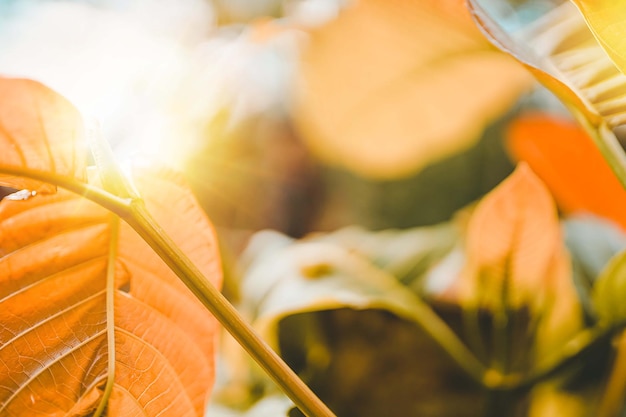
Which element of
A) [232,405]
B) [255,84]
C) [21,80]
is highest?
[21,80]

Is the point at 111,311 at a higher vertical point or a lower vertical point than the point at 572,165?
higher

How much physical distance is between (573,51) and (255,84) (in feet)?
1.75

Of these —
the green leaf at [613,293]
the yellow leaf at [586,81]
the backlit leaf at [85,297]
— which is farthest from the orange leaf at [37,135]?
the green leaf at [613,293]

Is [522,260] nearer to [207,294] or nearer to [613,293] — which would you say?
[613,293]

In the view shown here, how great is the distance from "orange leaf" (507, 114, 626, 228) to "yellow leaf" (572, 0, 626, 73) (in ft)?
1.02

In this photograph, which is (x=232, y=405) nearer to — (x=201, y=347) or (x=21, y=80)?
(x=201, y=347)

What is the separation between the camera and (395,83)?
619 millimetres

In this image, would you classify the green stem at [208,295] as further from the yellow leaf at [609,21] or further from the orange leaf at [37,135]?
the yellow leaf at [609,21]

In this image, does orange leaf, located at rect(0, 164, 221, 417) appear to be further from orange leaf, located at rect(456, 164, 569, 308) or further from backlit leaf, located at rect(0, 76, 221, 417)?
orange leaf, located at rect(456, 164, 569, 308)

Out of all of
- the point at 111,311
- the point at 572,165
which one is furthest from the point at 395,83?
the point at 111,311

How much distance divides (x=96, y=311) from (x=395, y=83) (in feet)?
1.43

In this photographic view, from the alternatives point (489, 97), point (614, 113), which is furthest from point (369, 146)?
point (614, 113)

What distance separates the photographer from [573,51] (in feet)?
1.31

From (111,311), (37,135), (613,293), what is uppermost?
(37,135)
